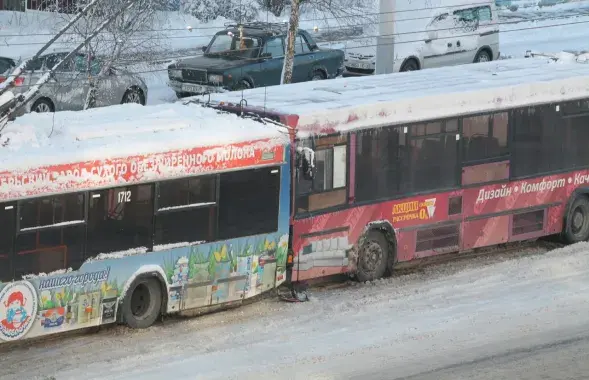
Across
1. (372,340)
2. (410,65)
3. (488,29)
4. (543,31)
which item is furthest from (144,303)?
(543,31)

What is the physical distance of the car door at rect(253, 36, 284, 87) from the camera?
31797 millimetres

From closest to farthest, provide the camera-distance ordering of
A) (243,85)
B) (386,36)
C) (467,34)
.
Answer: (243,85) → (386,36) → (467,34)

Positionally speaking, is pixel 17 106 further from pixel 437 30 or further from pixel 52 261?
pixel 437 30

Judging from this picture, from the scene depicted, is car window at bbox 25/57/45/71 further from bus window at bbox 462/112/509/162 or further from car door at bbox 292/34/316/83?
bus window at bbox 462/112/509/162

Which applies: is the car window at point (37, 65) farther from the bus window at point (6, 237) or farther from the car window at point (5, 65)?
the bus window at point (6, 237)

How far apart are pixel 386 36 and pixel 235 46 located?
12.3ft

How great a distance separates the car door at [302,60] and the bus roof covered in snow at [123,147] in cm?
1437

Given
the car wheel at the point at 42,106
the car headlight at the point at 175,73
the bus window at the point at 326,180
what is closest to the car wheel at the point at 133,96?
the car headlight at the point at 175,73

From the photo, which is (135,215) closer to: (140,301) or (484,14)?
(140,301)

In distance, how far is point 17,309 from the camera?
602 inches

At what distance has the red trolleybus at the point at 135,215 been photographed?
15.4 meters

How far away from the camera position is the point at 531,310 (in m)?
18.2

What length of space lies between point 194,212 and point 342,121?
9.67 feet

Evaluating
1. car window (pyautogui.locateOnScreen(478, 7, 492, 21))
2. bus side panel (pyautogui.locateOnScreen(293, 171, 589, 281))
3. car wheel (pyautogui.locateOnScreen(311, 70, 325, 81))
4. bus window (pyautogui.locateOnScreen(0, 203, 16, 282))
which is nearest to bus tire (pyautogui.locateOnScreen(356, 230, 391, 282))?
bus side panel (pyautogui.locateOnScreen(293, 171, 589, 281))
